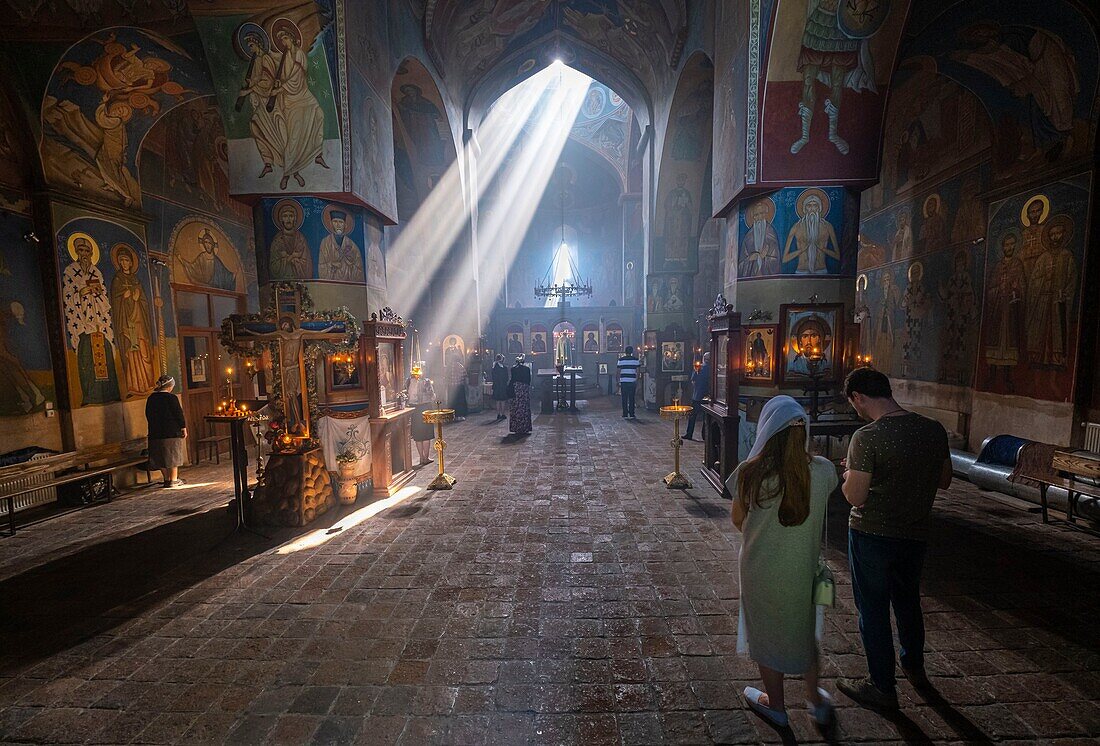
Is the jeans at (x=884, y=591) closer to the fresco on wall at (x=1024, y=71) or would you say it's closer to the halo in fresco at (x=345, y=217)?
the halo in fresco at (x=345, y=217)

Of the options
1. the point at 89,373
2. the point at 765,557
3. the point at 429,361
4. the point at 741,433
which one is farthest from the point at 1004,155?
the point at 89,373

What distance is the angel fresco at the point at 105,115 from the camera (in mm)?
7234

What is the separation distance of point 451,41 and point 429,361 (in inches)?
358

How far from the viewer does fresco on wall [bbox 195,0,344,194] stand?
6648mm

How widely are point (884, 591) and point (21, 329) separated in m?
10.9

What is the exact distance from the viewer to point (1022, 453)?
6.31 metres

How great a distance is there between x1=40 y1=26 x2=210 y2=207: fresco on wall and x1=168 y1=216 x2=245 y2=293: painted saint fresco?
1418 mm

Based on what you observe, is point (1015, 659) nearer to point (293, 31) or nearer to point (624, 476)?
point (624, 476)

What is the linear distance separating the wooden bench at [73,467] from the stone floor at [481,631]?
0.61 m

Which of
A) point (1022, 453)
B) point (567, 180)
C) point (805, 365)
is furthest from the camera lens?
point (567, 180)

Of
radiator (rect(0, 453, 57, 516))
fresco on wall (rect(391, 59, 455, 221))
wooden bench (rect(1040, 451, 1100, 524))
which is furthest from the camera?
fresco on wall (rect(391, 59, 455, 221))

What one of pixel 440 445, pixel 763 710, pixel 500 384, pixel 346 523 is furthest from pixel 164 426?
pixel 763 710

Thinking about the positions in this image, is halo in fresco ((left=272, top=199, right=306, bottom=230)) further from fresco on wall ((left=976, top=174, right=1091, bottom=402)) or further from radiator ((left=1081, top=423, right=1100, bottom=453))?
radiator ((left=1081, top=423, right=1100, bottom=453))

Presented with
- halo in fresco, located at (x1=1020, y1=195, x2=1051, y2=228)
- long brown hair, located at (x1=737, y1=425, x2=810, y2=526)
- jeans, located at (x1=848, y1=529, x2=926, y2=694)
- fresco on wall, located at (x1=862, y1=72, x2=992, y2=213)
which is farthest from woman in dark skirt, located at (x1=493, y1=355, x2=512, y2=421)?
long brown hair, located at (x1=737, y1=425, x2=810, y2=526)
